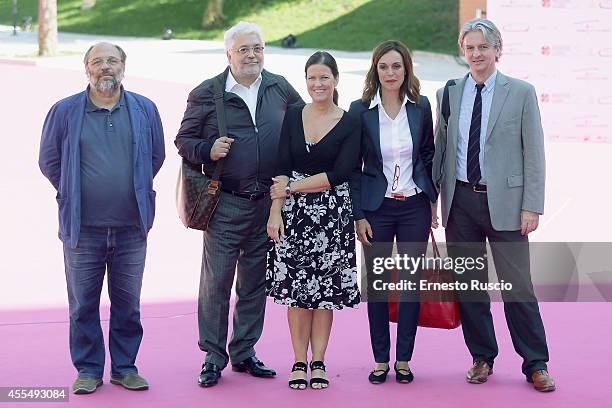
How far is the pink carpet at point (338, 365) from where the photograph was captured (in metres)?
5.91

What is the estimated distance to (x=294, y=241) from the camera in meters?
5.99

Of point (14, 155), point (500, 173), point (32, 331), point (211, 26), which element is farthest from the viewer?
point (211, 26)

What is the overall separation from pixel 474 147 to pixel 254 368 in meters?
1.73

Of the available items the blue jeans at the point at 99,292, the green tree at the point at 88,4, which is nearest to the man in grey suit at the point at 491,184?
the blue jeans at the point at 99,292

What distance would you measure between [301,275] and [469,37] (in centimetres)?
152

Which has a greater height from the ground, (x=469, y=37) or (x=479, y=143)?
(x=469, y=37)

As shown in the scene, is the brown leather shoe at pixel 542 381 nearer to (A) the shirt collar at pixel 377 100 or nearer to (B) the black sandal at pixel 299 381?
(B) the black sandal at pixel 299 381

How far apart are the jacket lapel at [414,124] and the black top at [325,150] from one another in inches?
11.0

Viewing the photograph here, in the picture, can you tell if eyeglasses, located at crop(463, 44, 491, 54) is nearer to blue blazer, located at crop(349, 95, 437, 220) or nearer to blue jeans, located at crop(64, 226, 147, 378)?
blue blazer, located at crop(349, 95, 437, 220)

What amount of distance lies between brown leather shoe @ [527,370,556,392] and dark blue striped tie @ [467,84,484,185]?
1.08 metres

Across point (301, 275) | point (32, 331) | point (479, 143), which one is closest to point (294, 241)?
point (301, 275)

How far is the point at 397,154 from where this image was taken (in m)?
5.99

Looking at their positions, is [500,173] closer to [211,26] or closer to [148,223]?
[148,223]

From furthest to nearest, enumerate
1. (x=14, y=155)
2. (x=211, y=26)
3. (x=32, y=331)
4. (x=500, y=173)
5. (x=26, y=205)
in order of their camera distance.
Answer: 1. (x=211, y=26)
2. (x=14, y=155)
3. (x=26, y=205)
4. (x=32, y=331)
5. (x=500, y=173)
